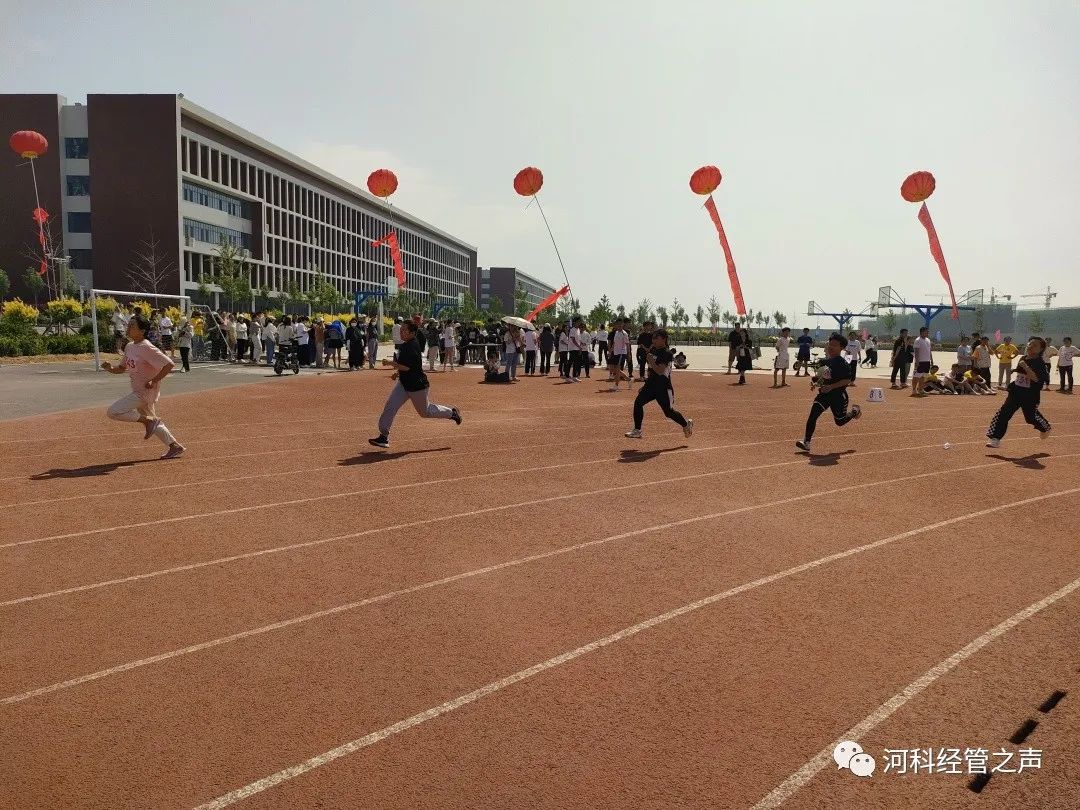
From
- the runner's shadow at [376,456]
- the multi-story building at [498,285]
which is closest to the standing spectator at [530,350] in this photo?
the runner's shadow at [376,456]

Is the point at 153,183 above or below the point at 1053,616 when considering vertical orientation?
above

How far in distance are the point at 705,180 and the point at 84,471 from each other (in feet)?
70.8

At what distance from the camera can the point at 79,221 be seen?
5988 cm


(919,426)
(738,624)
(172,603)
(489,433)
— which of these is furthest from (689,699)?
(919,426)

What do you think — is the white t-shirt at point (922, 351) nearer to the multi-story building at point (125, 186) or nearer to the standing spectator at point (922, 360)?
the standing spectator at point (922, 360)

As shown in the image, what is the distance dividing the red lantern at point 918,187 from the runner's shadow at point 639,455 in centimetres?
1983

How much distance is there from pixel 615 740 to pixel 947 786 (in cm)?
133

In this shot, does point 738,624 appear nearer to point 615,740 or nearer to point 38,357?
point 615,740

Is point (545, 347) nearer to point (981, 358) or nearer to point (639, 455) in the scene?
point (981, 358)

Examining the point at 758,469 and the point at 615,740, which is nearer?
the point at 615,740

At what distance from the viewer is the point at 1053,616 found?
4922 millimetres

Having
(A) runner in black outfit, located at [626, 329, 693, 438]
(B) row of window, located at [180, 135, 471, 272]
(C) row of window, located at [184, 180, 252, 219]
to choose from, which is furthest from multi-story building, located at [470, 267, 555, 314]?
(A) runner in black outfit, located at [626, 329, 693, 438]

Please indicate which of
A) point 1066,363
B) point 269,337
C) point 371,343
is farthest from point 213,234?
point 1066,363

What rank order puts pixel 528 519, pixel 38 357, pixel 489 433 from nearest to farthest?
pixel 528 519 < pixel 489 433 < pixel 38 357
